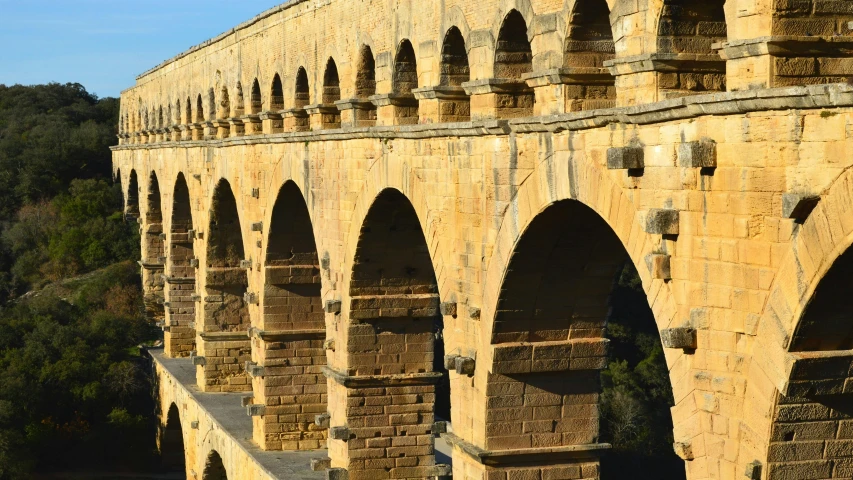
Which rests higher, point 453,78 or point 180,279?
point 453,78

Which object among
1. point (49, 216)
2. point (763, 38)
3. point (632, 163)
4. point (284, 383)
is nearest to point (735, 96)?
point (763, 38)

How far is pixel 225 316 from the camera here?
24.0m

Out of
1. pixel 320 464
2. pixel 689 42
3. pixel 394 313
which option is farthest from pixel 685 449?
pixel 320 464

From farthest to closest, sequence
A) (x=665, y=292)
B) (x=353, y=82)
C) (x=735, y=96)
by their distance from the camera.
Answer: (x=353, y=82)
(x=665, y=292)
(x=735, y=96)

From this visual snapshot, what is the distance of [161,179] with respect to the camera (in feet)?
100

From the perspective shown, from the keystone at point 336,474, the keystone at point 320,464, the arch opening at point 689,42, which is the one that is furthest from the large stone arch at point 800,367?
the keystone at point 320,464

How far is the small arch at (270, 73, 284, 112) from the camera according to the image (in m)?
18.9

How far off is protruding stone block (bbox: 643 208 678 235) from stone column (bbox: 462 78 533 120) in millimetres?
3183

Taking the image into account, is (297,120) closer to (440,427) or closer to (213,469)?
(440,427)

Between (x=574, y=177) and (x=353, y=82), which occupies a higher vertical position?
(x=353, y=82)

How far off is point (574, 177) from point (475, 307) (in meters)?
2.40

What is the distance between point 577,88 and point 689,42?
149 centimetres

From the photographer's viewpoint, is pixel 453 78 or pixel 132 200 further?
pixel 132 200

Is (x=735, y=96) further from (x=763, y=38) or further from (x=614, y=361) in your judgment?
(x=614, y=361)
